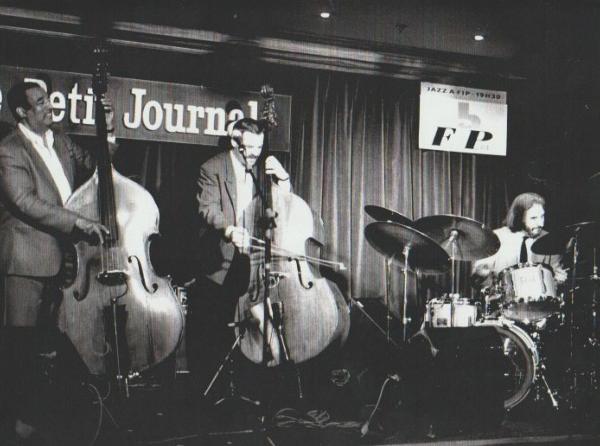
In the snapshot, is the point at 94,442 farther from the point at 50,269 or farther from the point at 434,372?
the point at 434,372

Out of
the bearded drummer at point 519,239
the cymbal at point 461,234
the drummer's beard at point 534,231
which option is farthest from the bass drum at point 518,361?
the drummer's beard at point 534,231

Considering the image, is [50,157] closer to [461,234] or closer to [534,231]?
[461,234]

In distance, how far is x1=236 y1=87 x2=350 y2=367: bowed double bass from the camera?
4129mm

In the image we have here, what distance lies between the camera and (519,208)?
5.35m

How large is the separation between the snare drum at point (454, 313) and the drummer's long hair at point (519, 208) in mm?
1098

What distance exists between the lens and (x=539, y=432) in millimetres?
4004

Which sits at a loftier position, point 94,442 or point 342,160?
point 342,160

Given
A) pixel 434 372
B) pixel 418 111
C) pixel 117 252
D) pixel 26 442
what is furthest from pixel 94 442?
pixel 418 111

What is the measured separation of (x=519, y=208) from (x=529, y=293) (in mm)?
1091

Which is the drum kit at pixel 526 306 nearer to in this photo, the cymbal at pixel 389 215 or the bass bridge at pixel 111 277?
the cymbal at pixel 389 215

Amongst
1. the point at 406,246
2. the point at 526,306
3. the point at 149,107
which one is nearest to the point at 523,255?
the point at 526,306

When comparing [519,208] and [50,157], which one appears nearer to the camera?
[50,157]

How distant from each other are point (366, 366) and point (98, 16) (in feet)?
9.95

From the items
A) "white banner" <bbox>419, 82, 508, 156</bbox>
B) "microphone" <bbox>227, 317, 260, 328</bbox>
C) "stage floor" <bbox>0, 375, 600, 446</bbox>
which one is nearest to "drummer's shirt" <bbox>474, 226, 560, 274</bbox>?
"white banner" <bbox>419, 82, 508, 156</bbox>
